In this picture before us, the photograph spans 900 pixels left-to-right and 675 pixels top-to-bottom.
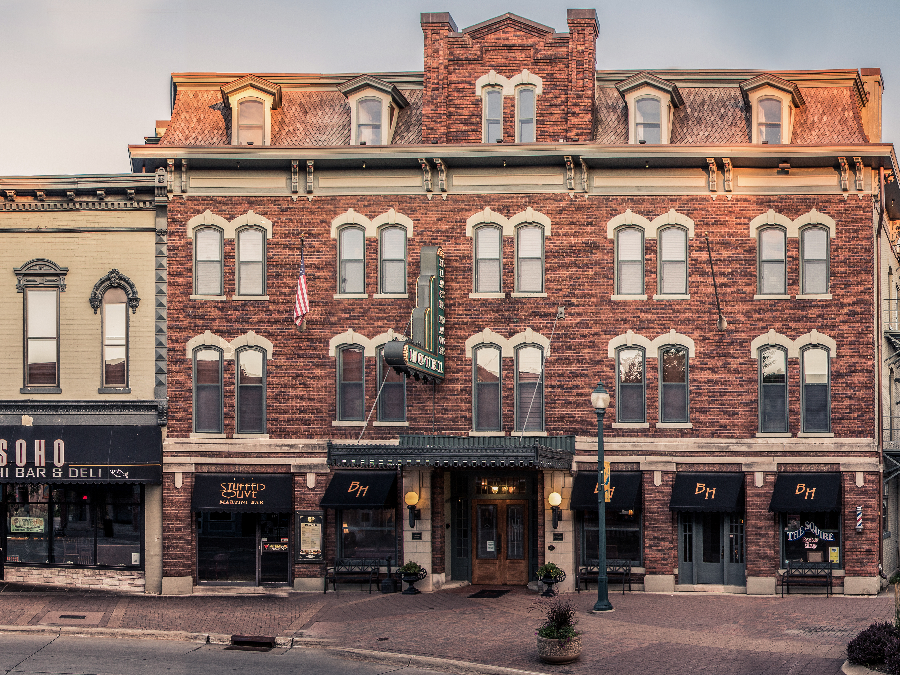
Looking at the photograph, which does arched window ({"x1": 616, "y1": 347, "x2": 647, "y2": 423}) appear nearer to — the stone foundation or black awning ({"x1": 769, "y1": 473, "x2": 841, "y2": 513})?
black awning ({"x1": 769, "y1": 473, "x2": 841, "y2": 513})

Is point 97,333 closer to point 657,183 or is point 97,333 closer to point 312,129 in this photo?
point 312,129

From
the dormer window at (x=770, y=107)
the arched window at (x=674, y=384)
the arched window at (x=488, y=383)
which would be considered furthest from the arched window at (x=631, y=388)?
the dormer window at (x=770, y=107)

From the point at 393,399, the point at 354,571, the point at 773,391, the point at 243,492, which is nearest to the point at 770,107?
the point at 773,391

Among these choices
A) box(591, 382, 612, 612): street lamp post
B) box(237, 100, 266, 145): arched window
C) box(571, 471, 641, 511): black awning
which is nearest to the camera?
box(591, 382, 612, 612): street lamp post

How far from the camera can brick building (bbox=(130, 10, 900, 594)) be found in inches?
1061

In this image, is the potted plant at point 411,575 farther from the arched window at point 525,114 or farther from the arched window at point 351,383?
the arched window at point 525,114

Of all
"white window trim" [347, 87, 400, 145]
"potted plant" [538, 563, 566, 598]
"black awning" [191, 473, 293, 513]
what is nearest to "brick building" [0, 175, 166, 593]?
"black awning" [191, 473, 293, 513]

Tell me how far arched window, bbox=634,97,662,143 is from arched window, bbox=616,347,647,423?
Result: 5282mm

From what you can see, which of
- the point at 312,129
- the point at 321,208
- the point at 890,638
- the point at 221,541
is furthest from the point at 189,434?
the point at 890,638

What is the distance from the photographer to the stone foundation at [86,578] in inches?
1094

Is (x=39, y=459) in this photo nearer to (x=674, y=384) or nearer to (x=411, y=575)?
(x=411, y=575)

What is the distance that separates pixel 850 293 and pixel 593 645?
11713mm

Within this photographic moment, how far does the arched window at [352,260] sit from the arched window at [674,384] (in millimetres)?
7638

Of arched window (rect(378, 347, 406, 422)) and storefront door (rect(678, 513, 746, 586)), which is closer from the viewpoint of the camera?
storefront door (rect(678, 513, 746, 586))
